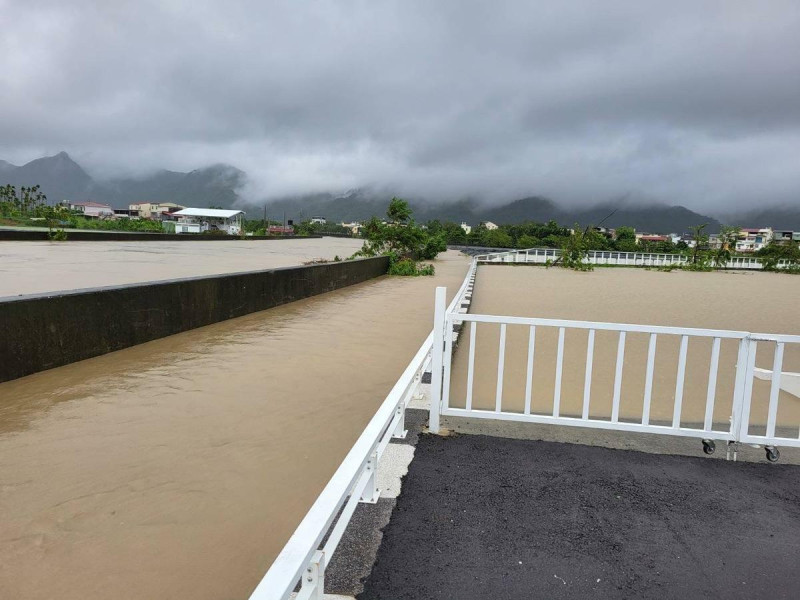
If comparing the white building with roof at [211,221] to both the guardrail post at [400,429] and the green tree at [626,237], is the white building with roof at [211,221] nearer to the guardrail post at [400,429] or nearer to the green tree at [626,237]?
the green tree at [626,237]

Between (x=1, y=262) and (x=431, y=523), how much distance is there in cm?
1983

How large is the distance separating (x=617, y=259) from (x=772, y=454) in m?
45.8

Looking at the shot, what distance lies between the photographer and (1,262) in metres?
17.5

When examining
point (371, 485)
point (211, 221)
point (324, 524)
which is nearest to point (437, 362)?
point (371, 485)

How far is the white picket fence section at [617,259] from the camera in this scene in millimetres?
41031

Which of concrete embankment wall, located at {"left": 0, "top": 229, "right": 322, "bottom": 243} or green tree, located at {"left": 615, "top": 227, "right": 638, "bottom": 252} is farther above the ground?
green tree, located at {"left": 615, "top": 227, "right": 638, "bottom": 252}

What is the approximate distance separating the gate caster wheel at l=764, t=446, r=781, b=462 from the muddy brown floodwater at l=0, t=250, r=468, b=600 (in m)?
2.96

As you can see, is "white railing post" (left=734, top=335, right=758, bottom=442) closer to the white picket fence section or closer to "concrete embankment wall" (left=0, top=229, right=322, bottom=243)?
"concrete embankment wall" (left=0, top=229, right=322, bottom=243)

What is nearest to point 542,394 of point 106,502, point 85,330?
point 106,502

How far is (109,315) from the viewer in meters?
6.66

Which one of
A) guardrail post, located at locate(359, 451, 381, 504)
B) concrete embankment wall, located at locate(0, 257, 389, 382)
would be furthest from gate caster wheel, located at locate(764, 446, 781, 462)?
concrete embankment wall, located at locate(0, 257, 389, 382)

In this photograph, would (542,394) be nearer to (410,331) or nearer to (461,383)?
(461,383)

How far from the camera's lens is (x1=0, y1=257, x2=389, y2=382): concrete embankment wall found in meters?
5.34

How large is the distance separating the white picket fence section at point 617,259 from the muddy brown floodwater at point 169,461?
33281mm
